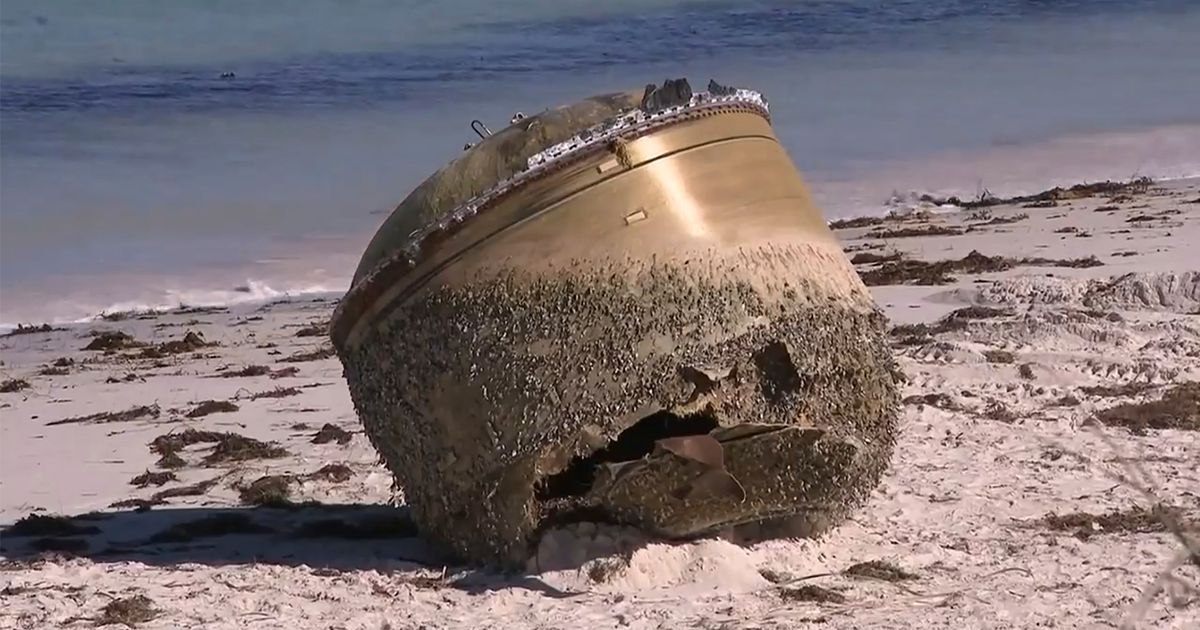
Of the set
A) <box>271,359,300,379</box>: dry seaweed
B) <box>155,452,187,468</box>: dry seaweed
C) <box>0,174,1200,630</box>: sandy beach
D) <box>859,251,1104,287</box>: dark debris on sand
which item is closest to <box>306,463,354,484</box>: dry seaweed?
<box>0,174,1200,630</box>: sandy beach

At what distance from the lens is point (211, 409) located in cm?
862

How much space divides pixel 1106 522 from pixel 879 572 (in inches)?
35.1

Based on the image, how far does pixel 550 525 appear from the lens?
17.2ft

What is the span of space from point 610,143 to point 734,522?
1.22m

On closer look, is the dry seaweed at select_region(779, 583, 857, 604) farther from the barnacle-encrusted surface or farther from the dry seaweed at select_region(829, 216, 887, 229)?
the dry seaweed at select_region(829, 216, 887, 229)

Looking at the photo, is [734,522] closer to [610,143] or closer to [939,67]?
[610,143]

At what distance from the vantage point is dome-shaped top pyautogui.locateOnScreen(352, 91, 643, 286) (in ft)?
16.9

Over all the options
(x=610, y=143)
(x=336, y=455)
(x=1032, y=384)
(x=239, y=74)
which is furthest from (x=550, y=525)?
(x=239, y=74)

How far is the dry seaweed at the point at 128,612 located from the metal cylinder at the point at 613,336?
0.89 metres

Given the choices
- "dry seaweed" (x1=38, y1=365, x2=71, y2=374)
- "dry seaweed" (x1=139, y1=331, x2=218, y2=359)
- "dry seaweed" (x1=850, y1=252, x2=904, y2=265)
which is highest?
"dry seaweed" (x1=850, y1=252, x2=904, y2=265)

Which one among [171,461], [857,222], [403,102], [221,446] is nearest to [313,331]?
[221,446]

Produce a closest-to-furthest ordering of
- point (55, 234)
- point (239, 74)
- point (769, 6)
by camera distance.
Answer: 1. point (55, 234)
2. point (239, 74)
3. point (769, 6)

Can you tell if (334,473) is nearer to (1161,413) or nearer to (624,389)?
(624,389)

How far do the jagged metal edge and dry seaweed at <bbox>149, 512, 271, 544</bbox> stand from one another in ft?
5.43
